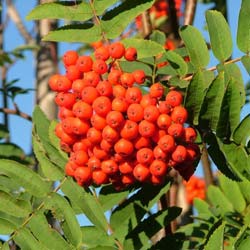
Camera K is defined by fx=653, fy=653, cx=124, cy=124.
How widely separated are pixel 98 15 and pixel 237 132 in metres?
0.49

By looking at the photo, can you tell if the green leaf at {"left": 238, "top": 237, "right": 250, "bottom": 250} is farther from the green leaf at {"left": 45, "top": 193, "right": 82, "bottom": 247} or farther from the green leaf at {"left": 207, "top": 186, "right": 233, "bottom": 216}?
the green leaf at {"left": 207, "top": 186, "right": 233, "bottom": 216}

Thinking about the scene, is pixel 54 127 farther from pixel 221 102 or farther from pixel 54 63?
pixel 54 63

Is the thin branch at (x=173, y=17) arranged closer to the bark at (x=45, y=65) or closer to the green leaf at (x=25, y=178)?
the bark at (x=45, y=65)

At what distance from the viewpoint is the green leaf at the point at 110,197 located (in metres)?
1.64

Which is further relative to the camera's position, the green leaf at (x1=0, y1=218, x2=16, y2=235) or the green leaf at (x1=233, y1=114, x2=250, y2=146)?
the green leaf at (x1=0, y1=218, x2=16, y2=235)

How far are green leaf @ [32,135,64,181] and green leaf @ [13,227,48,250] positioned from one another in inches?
6.7

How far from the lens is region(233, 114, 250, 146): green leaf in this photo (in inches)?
56.9

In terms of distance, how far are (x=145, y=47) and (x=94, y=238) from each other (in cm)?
49

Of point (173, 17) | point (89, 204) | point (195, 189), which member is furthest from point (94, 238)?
point (195, 189)

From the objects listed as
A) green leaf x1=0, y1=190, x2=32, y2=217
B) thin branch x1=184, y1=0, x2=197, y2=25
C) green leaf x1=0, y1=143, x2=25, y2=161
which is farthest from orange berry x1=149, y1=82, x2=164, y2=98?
thin branch x1=184, y1=0, x2=197, y2=25

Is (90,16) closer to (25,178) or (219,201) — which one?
(25,178)

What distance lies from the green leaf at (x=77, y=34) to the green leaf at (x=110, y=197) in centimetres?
39

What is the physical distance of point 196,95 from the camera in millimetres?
1477

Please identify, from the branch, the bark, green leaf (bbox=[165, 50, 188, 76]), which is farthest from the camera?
the branch
